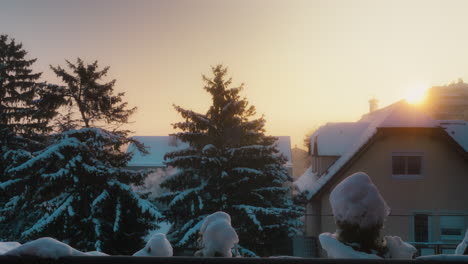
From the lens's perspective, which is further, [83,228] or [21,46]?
[21,46]

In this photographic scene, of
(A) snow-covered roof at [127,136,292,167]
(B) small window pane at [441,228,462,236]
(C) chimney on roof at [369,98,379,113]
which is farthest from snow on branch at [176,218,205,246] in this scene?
(A) snow-covered roof at [127,136,292,167]

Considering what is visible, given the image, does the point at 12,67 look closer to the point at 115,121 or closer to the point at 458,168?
the point at 115,121

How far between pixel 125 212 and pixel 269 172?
739 centimetres

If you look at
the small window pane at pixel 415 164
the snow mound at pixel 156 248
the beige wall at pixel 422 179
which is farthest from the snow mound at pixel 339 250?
the small window pane at pixel 415 164

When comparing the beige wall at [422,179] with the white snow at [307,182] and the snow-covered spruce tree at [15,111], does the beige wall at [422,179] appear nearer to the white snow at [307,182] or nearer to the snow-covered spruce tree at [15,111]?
the white snow at [307,182]

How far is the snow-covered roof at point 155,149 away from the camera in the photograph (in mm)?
38281

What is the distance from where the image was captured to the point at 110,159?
640 inches

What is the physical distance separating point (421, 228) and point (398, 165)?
303 centimetres

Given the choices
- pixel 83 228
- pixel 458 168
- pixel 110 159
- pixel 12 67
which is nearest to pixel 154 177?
pixel 110 159

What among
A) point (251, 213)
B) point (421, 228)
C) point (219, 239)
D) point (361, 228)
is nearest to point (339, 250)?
point (361, 228)

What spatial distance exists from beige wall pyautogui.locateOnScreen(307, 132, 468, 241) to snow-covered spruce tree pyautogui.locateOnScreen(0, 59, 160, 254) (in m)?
9.75

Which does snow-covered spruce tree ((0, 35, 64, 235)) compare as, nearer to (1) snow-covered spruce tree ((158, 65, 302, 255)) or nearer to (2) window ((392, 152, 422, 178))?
(1) snow-covered spruce tree ((158, 65, 302, 255))

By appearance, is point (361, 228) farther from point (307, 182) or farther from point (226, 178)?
point (307, 182)

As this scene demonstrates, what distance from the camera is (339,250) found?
8.69 feet
